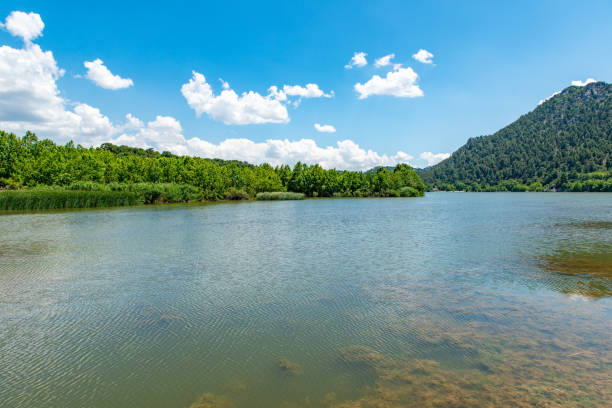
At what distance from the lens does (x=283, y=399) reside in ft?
16.7

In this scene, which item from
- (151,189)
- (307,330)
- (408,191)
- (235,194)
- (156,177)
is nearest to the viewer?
(307,330)

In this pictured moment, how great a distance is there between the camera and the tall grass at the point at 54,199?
48.4 metres

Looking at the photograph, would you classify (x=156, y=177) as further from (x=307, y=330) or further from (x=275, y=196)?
(x=307, y=330)

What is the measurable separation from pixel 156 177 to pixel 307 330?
85400mm

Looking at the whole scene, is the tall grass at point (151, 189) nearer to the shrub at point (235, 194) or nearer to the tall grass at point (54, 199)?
the tall grass at point (54, 199)

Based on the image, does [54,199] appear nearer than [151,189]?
Yes

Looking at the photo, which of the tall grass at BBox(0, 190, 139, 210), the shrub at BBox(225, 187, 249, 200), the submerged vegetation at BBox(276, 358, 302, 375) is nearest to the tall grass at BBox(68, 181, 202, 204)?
the tall grass at BBox(0, 190, 139, 210)

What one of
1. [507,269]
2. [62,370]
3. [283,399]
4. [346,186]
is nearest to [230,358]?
[283,399]

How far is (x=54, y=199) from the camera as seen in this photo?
2008 inches

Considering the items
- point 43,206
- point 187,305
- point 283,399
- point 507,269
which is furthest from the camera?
point 43,206

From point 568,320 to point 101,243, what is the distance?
21.5 m

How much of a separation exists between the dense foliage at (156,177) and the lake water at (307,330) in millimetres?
60361

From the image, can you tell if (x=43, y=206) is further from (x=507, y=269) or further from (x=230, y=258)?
(x=507, y=269)

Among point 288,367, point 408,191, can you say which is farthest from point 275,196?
point 288,367
